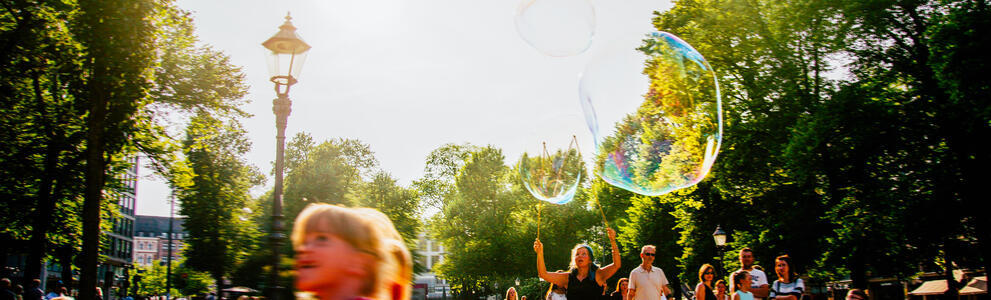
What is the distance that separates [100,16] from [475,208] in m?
36.0

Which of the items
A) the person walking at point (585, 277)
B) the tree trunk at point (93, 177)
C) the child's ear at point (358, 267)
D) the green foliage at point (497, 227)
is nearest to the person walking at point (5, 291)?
the tree trunk at point (93, 177)

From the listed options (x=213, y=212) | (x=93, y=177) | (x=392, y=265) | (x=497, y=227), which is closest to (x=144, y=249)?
(x=213, y=212)

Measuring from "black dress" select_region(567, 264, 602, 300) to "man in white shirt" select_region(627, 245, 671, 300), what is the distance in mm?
1503

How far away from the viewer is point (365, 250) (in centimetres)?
208

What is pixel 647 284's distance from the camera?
922 centimetres

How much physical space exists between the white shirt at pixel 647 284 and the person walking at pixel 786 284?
1666 mm

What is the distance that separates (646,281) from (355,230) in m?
7.74

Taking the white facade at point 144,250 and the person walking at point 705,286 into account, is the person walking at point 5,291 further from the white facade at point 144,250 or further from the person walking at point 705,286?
the white facade at point 144,250

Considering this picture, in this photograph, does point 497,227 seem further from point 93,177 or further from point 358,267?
point 358,267

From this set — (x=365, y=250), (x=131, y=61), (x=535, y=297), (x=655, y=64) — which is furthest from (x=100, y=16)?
(x=535, y=297)

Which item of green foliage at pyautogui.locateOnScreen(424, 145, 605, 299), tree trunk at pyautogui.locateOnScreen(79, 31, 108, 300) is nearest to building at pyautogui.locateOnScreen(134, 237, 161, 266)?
green foliage at pyautogui.locateOnScreen(424, 145, 605, 299)

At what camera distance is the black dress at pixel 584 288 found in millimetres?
7750

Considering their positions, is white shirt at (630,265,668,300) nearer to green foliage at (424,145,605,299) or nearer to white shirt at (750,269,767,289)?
white shirt at (750,269,767,289)

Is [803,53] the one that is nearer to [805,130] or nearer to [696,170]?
[805,130]
